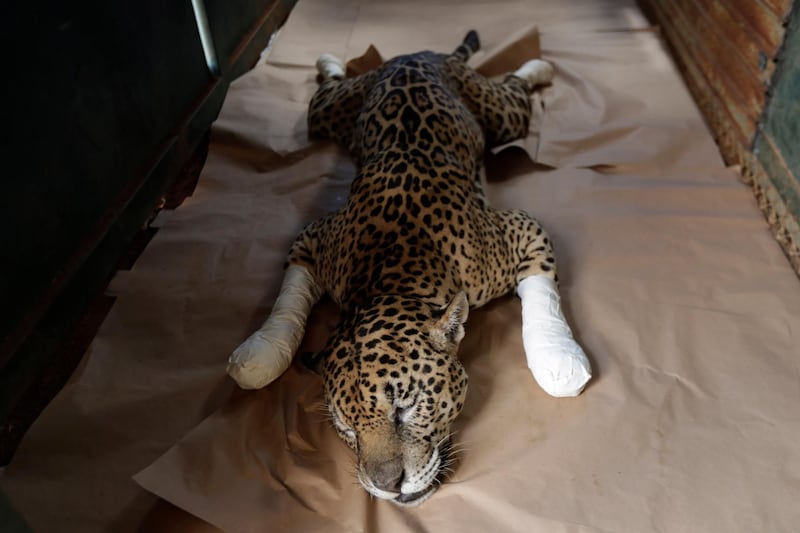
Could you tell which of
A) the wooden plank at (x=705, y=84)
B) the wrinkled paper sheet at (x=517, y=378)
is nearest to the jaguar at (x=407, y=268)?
the wrinkled paper sheet at (x=517, y=378)

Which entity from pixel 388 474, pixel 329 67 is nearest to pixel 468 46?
pixel 329 67

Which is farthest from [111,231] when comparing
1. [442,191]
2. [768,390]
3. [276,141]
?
[768,390]

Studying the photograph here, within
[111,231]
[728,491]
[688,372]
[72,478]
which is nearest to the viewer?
[728,491]

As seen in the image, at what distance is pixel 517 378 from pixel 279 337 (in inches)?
30.8

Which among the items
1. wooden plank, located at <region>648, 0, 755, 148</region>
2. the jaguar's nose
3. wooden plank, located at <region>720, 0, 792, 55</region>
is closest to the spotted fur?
the jaguar's nose

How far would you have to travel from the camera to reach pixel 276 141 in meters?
3.29

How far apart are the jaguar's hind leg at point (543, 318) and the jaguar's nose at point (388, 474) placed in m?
0.58

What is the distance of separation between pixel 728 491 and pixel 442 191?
1.22 m

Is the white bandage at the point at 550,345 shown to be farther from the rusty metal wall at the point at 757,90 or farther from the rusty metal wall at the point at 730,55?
the rusty metal wall at the point at 730,55

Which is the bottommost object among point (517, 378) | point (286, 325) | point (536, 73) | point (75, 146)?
point (517, 378)

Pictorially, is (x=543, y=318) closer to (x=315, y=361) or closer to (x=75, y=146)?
(x=315, y=361)

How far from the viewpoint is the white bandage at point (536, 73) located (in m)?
3.52

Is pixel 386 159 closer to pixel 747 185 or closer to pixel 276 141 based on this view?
pixel 276 141

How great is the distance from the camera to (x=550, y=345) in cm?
204
